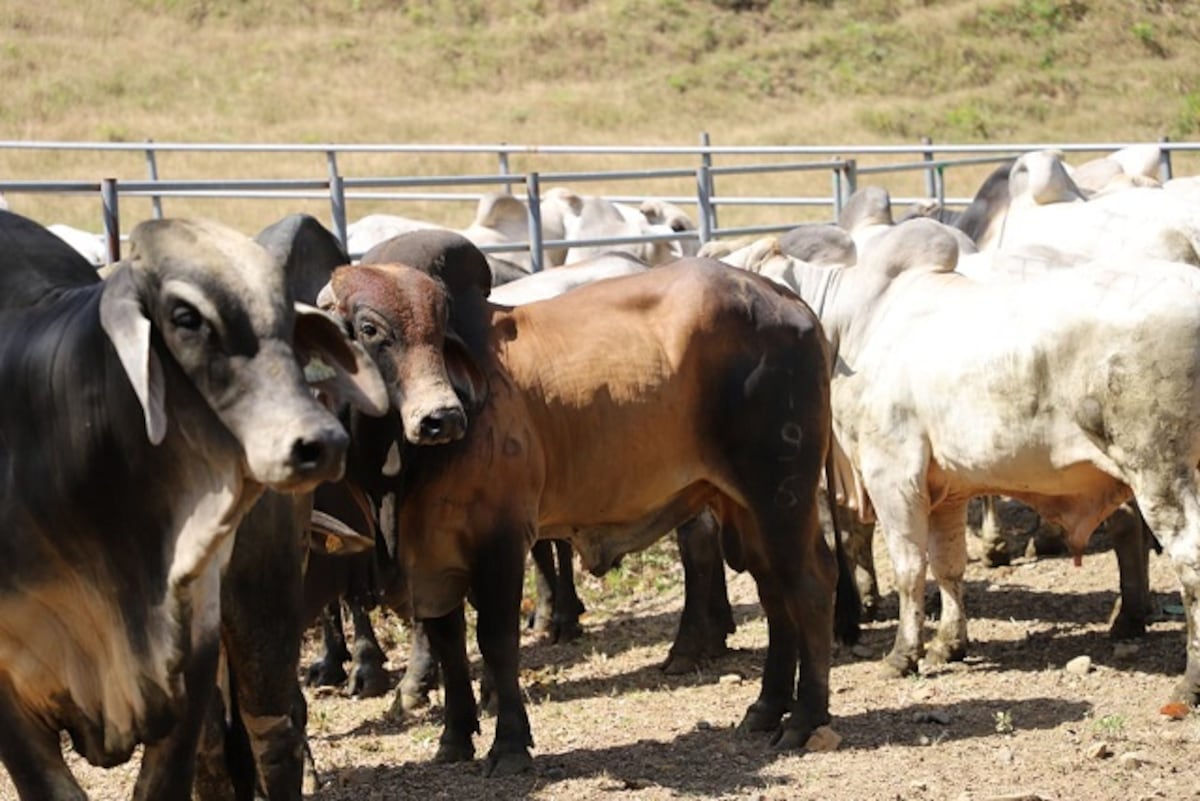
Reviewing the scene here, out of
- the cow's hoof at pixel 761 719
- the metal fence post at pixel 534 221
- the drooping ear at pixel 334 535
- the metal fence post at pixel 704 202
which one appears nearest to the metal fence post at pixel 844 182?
the metal fence post at pixel 704 202

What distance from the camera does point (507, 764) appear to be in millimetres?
6812

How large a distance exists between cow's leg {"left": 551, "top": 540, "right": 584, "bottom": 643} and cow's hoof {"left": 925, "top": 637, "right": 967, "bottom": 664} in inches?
75.0

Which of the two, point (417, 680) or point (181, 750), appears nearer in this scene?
point (181, 750)

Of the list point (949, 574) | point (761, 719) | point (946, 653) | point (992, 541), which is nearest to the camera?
point (761, 719)

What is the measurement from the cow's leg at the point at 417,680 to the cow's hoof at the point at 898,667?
1871mm

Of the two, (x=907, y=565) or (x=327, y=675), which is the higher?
(x=907, y=565)

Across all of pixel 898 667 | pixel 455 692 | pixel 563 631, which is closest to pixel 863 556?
pixel 898 667

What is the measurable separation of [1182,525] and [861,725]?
139 cm

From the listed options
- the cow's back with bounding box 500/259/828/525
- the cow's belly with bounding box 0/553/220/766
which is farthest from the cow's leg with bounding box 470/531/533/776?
the cow's belly with bounding box 0/553/220/766

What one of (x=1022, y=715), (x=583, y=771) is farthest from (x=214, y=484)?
(x=1022, y=715)

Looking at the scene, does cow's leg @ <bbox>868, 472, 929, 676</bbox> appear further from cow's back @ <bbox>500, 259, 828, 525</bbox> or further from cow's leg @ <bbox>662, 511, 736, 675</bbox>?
cow's back @ <bbox>500, 259, 828, 525</bbox>

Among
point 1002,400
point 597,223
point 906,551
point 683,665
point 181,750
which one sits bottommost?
point 683,665

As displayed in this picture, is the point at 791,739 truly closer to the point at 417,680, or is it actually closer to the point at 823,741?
the point at 823,741

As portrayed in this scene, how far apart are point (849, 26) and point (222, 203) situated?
58.5ft
